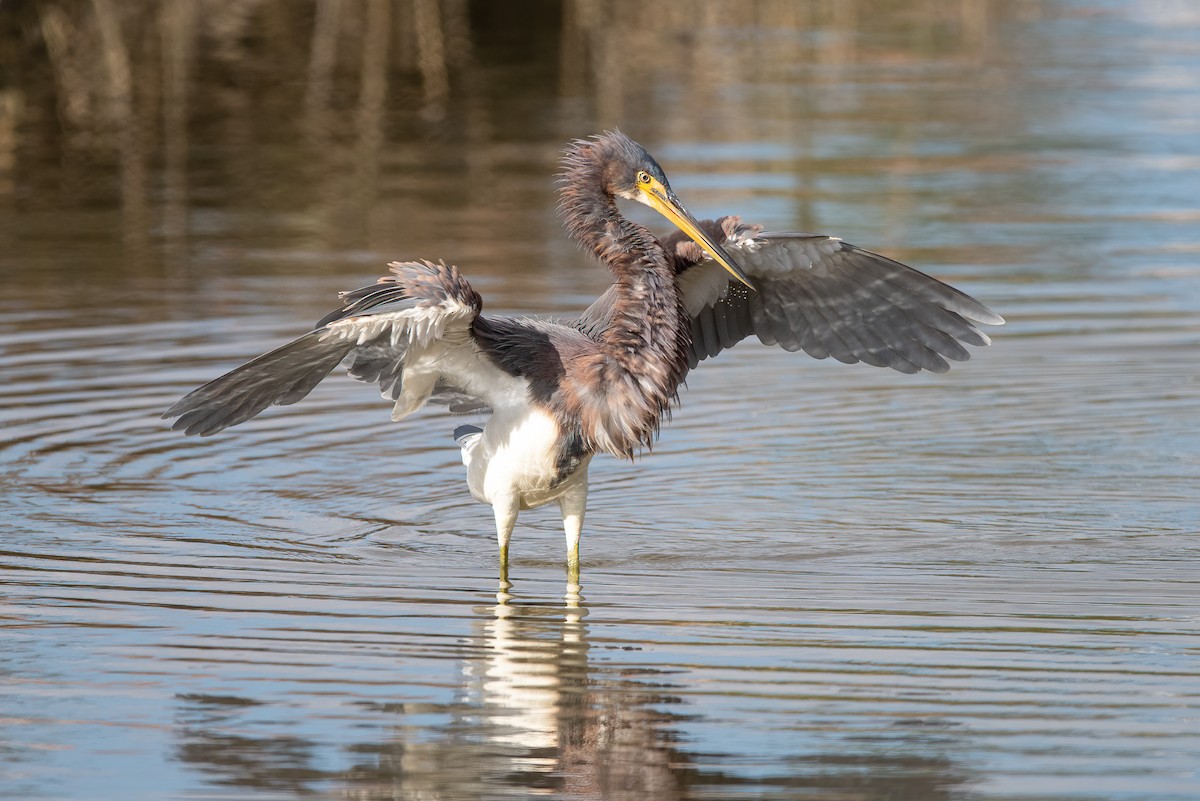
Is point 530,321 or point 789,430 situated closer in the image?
point 530,321

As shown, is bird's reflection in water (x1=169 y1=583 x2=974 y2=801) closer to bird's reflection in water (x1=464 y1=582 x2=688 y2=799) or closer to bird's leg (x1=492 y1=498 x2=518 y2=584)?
bird's reflection in water (x1=464 y1=582 x2=688 y2=799)

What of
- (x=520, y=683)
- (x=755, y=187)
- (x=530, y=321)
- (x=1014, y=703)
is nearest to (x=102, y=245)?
(x=755, y=187)

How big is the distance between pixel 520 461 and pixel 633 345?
642mm

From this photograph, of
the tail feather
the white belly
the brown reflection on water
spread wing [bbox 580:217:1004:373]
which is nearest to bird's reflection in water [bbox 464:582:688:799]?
the white belly

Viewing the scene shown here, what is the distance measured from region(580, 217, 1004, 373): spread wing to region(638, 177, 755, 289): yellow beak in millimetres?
188

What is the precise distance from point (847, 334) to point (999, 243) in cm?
696

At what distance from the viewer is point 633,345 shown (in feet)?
25.0

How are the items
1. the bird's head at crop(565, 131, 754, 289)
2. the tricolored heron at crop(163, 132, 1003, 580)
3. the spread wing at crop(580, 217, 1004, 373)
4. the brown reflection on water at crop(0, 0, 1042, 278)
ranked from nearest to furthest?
the tricolored heron at crop(163, 132, 1003, 580), the bird's head at crop(565, 131, 754, 289), the spread wing at crop(580, 217, 1004, 373), the brown reflection on water at crop(0, 0, 1042, 278)

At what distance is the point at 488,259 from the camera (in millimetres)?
14367

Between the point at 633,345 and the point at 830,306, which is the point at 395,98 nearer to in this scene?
the point at 830,306

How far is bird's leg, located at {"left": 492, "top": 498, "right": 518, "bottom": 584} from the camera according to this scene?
7.68m

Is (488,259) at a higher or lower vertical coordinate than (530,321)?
lower

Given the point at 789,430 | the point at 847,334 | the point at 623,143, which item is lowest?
the point at 789,430

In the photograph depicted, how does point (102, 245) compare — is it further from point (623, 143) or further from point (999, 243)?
point (623, 143)
